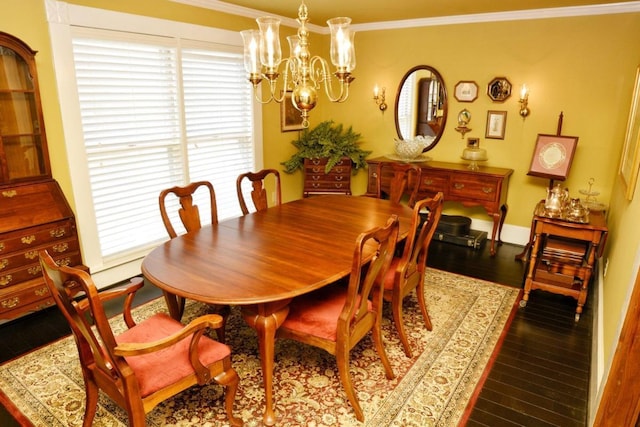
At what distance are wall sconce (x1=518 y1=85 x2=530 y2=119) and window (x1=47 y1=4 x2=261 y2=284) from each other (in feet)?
9.38

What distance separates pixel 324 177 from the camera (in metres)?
5.09

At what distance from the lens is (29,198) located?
2.91 metres

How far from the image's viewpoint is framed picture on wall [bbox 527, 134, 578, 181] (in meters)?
4.00

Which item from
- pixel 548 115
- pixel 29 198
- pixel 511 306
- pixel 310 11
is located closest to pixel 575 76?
pixel 548 115

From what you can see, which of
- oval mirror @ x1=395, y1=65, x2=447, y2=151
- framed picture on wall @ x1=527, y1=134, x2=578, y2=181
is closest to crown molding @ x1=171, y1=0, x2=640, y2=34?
oval mirror @ x1=395, y1=65, x2=447, y2=151

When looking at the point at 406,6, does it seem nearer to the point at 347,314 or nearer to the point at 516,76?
the point at 516,76

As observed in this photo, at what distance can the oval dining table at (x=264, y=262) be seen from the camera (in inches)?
76.1

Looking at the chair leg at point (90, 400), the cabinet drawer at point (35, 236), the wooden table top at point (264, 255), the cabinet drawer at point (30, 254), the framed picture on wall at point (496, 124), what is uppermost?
the framed picture on wall at point (496, 124)

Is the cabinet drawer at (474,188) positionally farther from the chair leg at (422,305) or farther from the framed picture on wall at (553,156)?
the chair leg at (422,305)

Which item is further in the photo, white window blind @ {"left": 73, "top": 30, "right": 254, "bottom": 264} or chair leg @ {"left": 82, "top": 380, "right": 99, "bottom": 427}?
white window blind @ {"left": 73, "top": 30, "right": 254, "bottom": 264}

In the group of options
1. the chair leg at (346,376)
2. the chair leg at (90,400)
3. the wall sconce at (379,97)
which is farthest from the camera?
the wall sconce at (379,97)

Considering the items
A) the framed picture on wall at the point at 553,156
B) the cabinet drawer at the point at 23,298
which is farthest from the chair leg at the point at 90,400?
the framed picture on wall at the point at 553,156

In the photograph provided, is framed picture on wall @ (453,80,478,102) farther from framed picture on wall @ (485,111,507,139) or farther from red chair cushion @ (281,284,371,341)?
red chair cushion @ (281,284,371,341)

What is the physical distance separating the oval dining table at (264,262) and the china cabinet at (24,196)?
108cm
